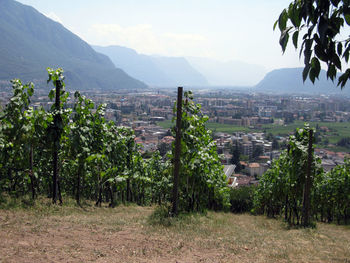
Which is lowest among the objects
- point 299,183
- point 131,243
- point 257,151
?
point 257,151

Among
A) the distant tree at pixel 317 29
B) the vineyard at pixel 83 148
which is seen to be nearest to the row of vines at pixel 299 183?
the vineyard at pixel 83 148

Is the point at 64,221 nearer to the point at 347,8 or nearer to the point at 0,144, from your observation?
the point at 0,144

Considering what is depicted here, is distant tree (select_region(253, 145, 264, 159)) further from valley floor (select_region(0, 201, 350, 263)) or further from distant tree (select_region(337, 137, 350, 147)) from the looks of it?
valley floor (select_region(0, 201, 350, 263))

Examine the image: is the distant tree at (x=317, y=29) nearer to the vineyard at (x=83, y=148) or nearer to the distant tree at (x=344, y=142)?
the vineyard at (x=83, y=148)

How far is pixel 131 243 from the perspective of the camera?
5.91 meters

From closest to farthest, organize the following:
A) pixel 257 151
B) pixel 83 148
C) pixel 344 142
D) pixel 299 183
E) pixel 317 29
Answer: pixel 317 29, pixel 83 148, pixel 299 183, pixel 257 151, pixel 344 142

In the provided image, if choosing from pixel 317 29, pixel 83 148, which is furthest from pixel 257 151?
pixel 317 29

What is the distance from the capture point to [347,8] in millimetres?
2225

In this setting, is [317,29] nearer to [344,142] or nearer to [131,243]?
[131,243]

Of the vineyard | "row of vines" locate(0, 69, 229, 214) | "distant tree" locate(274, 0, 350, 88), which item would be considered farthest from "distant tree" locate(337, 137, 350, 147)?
"distant tree" locate(274, 0, 350, 88)

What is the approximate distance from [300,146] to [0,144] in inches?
384

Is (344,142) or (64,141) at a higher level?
(64,141)

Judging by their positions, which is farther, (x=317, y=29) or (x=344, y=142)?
(x=344, y=142)

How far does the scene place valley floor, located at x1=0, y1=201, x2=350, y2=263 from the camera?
199 inches
